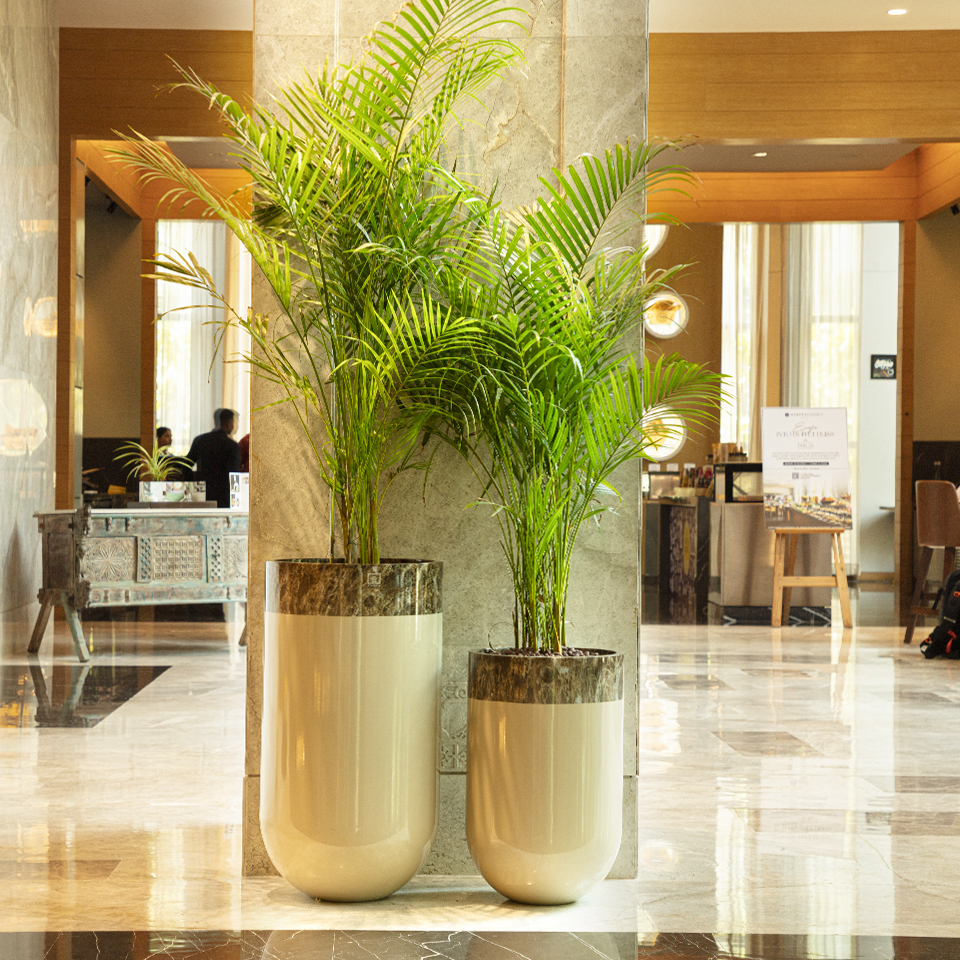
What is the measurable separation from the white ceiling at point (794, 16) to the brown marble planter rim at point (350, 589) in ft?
25.9

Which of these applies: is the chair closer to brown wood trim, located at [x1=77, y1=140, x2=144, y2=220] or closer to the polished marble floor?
the polished marble floor

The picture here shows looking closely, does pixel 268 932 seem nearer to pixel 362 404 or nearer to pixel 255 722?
pixel 255 722

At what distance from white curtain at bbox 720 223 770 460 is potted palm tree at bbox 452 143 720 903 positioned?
1212 centimetres

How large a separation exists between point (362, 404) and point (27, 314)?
672 cm

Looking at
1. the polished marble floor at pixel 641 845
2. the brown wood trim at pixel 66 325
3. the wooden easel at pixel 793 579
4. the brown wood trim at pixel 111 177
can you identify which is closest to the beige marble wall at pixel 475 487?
the polished marble floor at pixel 641 845

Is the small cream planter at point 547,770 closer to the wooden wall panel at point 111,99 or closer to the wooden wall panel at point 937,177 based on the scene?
the wooden wall panel at point 111,99

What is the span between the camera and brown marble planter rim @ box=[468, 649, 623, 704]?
2.56 m

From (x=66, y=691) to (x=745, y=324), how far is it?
11038 millimetres

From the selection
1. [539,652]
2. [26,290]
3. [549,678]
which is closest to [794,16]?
[26,290]

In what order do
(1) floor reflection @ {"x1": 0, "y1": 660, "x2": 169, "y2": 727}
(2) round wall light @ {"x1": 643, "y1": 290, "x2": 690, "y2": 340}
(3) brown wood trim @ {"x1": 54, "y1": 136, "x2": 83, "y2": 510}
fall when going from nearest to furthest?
(1) floor reflection @ {"x1": 0, "y1": 660, "x2": 169, "y2": 727} < (3) brown wood trim @ {"x1": 54, "y1": 136, "x2": 83, "y2": 510} < (2) round wall light @ {"x1": 643, "y1": 290, "x2": 690, "y2": 340}

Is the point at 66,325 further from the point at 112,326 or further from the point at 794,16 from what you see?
the point at 794,16

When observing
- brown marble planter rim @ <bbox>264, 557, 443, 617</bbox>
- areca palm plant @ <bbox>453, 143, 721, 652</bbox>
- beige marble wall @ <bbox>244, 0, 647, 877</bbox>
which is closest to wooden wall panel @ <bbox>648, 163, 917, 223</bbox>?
beige marble wall @ <bbox>244, 0, 647, 877</bbox>

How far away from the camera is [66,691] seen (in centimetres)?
554

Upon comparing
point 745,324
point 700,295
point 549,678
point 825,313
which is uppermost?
point 700,295
